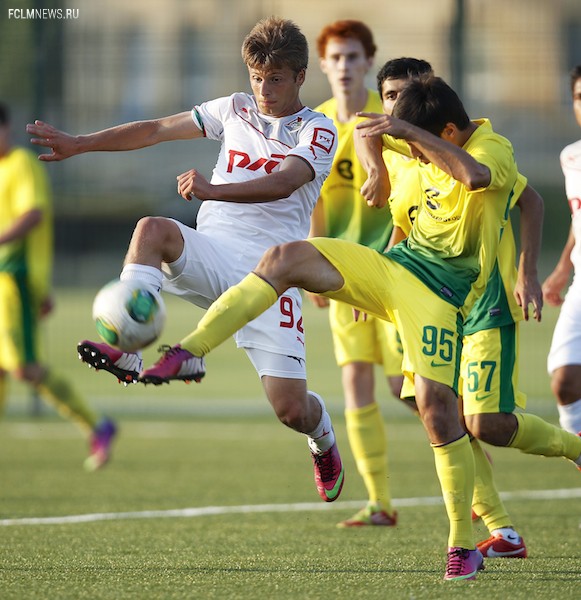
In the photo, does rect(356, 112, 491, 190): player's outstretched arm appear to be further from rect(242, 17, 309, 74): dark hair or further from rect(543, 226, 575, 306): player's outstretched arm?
rect(543, 226, 575, 306): player's outstretched arm

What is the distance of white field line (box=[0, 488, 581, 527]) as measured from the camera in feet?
21.9

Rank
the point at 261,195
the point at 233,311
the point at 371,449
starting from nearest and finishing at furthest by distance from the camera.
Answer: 1. the point at 233,311
2. the point at 261,195
3. the point at 371,449

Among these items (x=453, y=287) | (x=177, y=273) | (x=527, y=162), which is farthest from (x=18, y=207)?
(x=527, y=162)

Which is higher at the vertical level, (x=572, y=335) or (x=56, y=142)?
(x=56, y=142)

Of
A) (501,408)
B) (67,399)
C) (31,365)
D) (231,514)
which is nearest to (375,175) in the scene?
(501,408)

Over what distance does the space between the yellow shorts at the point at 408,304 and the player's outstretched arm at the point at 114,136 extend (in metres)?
1.18

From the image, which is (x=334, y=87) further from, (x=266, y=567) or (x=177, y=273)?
(x=266, y=567)

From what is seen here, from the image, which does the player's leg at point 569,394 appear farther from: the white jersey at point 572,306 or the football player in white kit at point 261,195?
the football player in white kit at point 261,195

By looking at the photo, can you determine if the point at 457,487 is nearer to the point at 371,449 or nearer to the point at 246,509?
the point at 371,449

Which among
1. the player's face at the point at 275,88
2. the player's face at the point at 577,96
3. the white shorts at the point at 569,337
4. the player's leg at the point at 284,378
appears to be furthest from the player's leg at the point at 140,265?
the player's face at the point at 577,96

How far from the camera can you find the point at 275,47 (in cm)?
527

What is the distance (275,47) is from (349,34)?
Result: 2.05 meters

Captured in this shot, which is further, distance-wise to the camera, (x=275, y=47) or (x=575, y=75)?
(x=575, y=75)

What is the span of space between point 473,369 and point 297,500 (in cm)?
244
